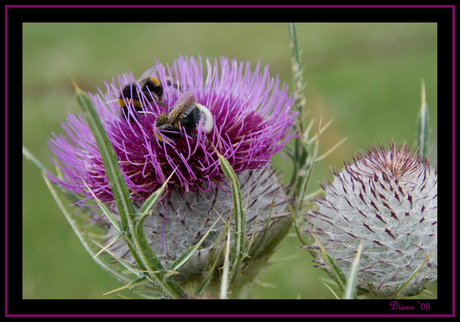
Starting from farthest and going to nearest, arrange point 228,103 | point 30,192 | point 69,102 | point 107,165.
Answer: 1. point 69,102
2. point 30,192
3. point 228,103
4. point 107,165

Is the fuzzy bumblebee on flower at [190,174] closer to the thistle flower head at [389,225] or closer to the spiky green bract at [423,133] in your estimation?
the thistle flower head at [389,225]

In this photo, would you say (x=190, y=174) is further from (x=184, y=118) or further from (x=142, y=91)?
(x=142, y=91)

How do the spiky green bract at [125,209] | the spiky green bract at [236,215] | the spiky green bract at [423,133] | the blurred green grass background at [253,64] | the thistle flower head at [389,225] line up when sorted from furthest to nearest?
the blurred green grass background at [253,64] → the spiky green bract at [423,133] → the thistle flower head at [389,225] → the spiky green bract at [236,215] → the spiky green bract at [125,209]

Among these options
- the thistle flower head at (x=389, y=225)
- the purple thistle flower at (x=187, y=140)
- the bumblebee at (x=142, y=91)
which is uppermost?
the bumblebee at (x=142, y=91)

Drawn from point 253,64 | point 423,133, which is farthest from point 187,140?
point 253,64

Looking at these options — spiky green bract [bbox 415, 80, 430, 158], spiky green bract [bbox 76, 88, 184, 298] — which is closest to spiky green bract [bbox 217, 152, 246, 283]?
spiky green bract [bbox 76, 88, 184, 298]

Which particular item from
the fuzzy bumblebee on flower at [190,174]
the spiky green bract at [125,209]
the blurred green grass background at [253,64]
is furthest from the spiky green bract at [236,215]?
the blurred green grass background at [253,64]
